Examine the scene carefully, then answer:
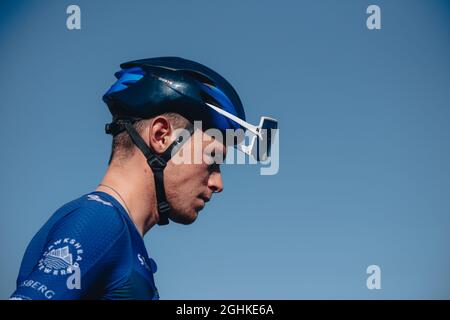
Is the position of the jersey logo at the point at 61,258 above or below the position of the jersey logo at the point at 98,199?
below

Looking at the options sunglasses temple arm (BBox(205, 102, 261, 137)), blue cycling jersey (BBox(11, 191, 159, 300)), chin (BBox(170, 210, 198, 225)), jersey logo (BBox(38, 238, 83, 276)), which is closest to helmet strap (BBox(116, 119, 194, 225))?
chin (BBox(170, 210, 198, 225))

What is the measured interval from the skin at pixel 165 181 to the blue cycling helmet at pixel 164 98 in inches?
2.5

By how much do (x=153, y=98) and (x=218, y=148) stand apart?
2.55 feet

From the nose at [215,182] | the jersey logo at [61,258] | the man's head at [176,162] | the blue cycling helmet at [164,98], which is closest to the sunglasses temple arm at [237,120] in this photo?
the blue cycling helmet at [164,98]

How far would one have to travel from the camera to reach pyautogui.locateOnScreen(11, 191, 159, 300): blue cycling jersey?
10.1 feet

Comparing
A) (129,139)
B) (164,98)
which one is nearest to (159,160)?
(129,139)

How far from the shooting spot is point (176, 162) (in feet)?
14.8

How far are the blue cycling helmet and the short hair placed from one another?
0.13 ft

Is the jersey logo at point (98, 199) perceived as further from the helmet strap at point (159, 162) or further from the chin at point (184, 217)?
the chin at point (184, 217)

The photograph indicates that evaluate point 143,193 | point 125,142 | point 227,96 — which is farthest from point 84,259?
point 227,96

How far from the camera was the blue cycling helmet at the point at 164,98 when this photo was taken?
451 centimetres

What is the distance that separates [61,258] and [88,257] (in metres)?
0.17

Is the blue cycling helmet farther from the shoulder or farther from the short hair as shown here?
the shoulder

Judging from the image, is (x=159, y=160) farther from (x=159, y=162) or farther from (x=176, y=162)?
(x=176, y=162)
